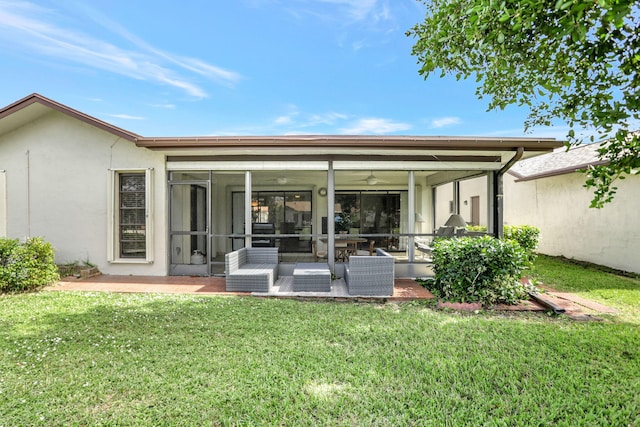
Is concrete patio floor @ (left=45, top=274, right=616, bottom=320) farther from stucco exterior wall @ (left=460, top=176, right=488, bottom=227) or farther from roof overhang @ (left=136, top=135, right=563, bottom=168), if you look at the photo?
stucco exterior wall @ (left=460, top=176, right=488, bottom=227)

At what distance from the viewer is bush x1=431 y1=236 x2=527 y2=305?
18.2 feet

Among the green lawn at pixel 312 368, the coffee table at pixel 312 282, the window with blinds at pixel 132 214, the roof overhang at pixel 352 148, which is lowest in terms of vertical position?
the green lawn at pixel 312 368

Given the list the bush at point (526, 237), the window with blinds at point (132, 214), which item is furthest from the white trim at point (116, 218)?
the bush at point (526, 237)

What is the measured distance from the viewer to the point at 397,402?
2.69 m

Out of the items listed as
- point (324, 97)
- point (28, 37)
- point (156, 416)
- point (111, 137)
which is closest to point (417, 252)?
point (156, 416)

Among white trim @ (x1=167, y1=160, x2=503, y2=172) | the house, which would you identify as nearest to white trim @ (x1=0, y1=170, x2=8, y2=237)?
the house

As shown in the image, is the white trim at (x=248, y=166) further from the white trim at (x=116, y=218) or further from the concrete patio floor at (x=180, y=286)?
the concrete patio floor at (x=180, y=286)

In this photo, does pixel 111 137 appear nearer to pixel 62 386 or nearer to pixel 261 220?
pixel 261 220

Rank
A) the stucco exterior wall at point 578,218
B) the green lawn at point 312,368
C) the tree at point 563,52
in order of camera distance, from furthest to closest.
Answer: the stucco exterior wall at point 578,218
the tree at point 563,52
the green lawn at point 312,368

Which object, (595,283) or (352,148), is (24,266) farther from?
(595,283)

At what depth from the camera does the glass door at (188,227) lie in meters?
8.05

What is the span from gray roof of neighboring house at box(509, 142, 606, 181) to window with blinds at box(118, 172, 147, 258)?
13364 mm

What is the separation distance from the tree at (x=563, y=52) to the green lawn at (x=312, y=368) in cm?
231

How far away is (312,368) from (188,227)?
659cm
